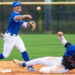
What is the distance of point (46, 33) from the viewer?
21375 mm

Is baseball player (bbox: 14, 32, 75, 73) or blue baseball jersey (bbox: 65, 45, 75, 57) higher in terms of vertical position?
blue baseball jersey (bbox: 65, 45, 75, 57)

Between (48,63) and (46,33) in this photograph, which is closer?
(48,63)

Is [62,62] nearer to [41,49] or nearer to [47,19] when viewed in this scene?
[41,49]

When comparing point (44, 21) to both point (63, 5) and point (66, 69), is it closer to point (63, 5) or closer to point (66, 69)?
point (63, 5)

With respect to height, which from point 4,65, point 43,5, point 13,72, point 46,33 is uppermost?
point 13,72

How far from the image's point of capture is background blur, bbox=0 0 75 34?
21.4 meters

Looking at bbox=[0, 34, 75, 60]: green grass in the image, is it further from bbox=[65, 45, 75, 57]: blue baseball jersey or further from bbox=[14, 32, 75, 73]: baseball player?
bbox=[65, 45, 75, 57]: blue baseball jersey

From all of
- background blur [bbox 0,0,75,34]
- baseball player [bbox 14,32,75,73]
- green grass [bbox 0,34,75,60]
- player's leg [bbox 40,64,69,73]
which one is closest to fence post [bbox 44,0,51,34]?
background blur [bbox 0,0,75,34]

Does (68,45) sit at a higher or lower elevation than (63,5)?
higher

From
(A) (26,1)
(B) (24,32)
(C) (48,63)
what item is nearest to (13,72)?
(C) (48,63)

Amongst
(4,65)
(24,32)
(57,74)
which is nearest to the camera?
(57,74)

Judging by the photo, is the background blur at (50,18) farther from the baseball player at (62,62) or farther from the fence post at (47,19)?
the baseball player at (62,62)

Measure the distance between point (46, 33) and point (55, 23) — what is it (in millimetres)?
760

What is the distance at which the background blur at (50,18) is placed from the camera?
21367mm
